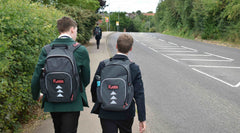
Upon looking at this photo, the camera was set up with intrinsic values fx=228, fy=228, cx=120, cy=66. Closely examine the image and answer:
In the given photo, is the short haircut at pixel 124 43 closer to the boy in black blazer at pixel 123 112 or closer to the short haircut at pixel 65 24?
the boy in black blazer at pixel 123 112

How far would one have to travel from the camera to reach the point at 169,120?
16.4 ft

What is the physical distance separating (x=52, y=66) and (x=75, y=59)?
0.26 m

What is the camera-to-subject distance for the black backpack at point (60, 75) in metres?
2.38

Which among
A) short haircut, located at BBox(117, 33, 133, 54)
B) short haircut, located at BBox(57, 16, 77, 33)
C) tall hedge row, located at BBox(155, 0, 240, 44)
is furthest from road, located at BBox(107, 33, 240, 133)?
tall hedge row, located at BBox(155, 0, 240, 44)

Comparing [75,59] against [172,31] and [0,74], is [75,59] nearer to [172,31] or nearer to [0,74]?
[0,74]

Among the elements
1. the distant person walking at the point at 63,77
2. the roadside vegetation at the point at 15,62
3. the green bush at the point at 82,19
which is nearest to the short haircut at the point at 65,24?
the distant person walking at the point at 63,77

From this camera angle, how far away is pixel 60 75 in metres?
2.37

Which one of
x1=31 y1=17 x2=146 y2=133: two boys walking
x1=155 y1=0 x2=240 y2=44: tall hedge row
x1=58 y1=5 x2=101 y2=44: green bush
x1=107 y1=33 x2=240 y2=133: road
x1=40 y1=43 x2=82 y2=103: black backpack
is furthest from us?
x1=155 y1=0 x2=240 y2=44: tall hedge row

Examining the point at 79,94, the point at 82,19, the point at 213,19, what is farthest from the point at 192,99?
the point at 213,19

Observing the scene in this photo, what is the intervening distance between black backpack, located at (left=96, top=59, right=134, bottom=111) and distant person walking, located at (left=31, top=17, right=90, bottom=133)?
0.95 feet

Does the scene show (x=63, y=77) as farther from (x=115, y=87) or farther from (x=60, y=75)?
(x=115, y=87)

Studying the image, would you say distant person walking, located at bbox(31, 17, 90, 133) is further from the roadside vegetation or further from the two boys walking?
the roadside vegetation

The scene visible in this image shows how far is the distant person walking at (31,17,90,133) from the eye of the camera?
7.83 feet

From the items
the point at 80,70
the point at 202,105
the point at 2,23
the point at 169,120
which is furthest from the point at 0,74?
the point at 202,105
